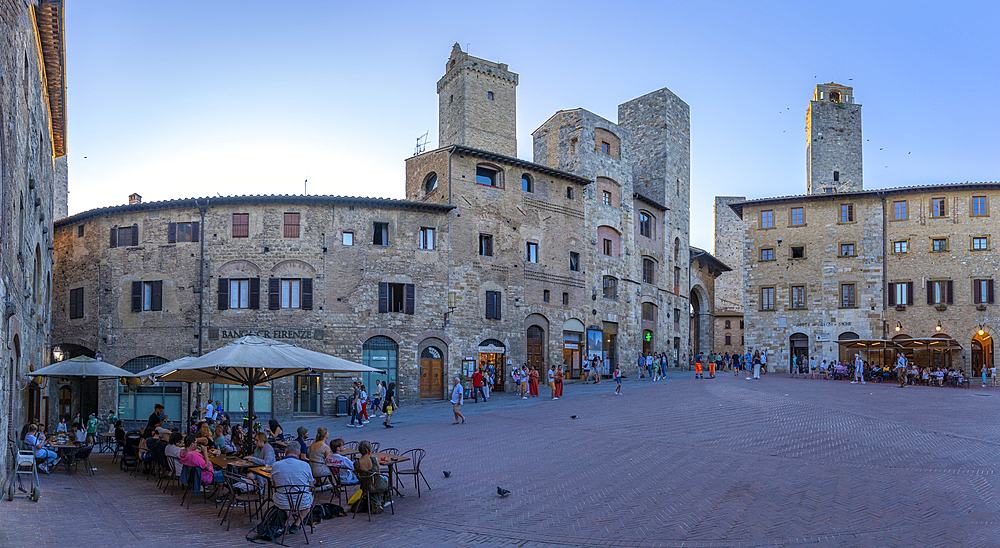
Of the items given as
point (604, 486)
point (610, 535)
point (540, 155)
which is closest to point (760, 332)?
point (540, 155)

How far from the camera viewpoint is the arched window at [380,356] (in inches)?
1222

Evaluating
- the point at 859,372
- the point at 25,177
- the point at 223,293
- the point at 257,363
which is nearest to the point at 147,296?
the point at 223,293

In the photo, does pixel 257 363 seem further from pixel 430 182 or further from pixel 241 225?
pixel 430 182

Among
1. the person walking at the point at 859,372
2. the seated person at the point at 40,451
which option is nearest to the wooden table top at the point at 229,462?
the seated person at the point at 40,451

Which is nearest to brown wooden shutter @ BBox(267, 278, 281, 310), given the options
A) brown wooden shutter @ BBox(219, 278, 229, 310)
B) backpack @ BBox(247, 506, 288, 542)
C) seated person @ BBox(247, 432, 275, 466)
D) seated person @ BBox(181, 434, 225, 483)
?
brown wooden shutter @ BBox(219, 278, 229, 310)

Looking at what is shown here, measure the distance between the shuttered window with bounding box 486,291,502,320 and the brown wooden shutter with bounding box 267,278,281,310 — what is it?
9.45 metres

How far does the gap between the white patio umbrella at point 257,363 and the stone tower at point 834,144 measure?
45.9 metres

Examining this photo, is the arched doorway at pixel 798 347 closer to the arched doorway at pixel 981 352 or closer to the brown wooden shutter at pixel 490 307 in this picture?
the arched doorway at pixel 981 352

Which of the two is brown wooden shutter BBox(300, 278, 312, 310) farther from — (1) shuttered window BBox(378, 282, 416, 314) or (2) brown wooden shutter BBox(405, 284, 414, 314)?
(2) brown wooden shutter BBox(405, 284, 414, 314)

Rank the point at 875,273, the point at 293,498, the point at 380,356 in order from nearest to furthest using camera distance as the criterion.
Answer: the point at 293,498
the point at 380,356
the point at 875,273

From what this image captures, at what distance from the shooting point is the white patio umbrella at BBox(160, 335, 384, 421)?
1243cm

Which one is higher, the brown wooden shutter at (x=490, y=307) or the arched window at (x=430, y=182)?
the arched window at (x=430, y=182)

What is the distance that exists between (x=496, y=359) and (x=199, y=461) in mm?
23561

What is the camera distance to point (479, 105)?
4353 centimetres
